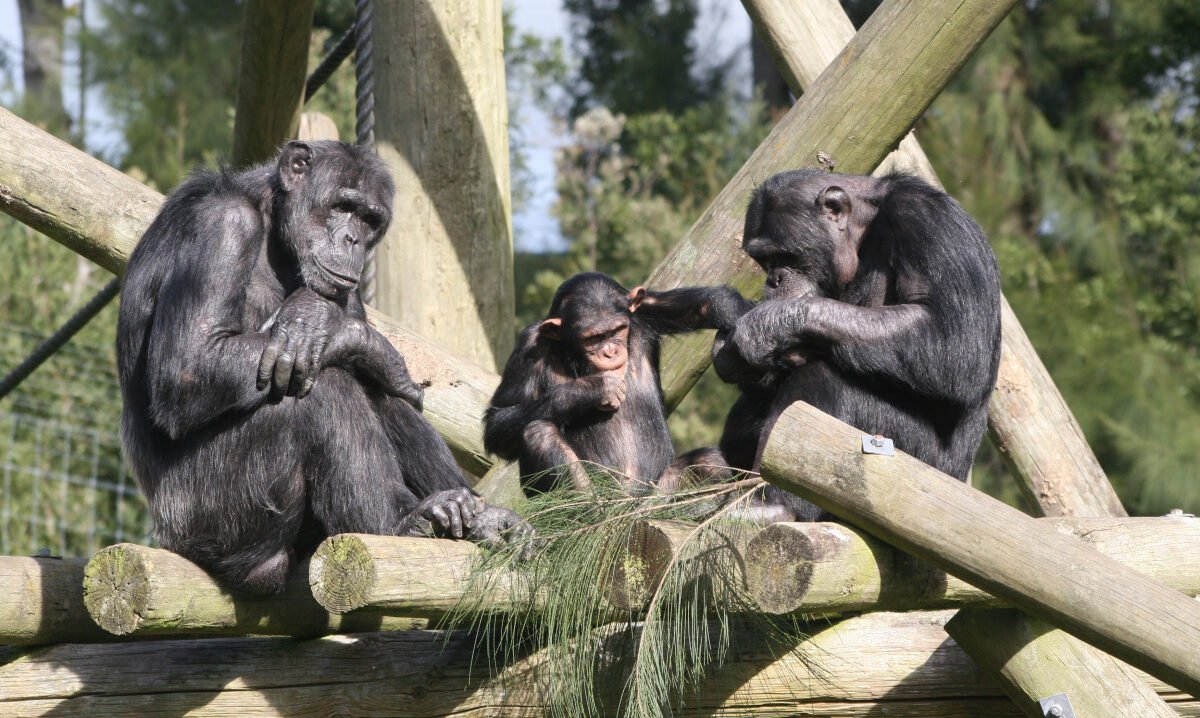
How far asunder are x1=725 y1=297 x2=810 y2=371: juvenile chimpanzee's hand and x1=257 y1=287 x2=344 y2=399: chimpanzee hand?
1225mm

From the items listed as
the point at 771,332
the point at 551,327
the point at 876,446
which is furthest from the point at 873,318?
the point at 551,327

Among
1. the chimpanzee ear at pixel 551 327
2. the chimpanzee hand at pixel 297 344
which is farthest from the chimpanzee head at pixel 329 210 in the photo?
the chimpanzee ear at pixel 551 327

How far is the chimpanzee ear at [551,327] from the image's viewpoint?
14.2 ft

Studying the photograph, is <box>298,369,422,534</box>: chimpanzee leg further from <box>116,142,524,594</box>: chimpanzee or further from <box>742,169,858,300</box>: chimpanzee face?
<box>742,169,858,300</box>: chimpanzee face

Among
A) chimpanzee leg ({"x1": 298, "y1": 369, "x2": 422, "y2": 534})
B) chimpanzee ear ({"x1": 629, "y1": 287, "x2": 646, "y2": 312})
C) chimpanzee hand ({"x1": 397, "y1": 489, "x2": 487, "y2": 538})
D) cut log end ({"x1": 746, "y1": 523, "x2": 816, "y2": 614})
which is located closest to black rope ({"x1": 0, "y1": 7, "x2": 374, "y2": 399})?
chimpanzee ear ({"x1": 629, "y1": 287, "x2": 646, "y2": 312})

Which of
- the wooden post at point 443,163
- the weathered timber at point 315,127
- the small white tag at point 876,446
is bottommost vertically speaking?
the small white tag at point 876,446

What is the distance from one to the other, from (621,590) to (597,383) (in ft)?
4.47

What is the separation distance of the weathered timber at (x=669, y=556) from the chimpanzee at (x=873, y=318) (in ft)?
1.91

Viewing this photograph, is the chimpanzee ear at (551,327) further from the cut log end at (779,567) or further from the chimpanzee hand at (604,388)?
the cut log end at (779,567)

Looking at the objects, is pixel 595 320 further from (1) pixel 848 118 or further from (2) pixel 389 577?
(2) pixel 389 577

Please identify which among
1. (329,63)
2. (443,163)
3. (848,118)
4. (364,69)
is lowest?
(848,118)

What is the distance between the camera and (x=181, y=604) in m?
3.20

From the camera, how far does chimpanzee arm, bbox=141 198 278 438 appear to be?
136 inches

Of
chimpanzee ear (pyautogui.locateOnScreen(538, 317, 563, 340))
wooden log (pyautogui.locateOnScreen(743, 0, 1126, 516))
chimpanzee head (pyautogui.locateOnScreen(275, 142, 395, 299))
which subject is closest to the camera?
chimpanzee head (pyautogui.locateOnScreen(275, 142, 395, 299))
